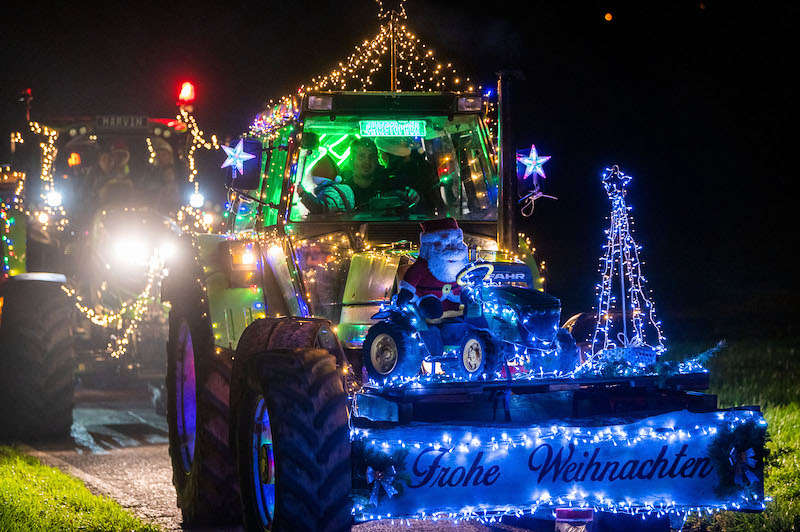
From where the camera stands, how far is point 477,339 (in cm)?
607

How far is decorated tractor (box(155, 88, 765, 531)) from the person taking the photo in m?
5.25

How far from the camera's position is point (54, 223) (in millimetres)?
13797

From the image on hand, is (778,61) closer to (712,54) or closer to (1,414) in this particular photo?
(712,54)

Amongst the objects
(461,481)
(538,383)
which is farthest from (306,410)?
(538,383)

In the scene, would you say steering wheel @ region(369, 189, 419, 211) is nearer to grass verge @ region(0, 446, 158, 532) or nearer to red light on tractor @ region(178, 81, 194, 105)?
grass verge @ region(0, 446, 158, 532)

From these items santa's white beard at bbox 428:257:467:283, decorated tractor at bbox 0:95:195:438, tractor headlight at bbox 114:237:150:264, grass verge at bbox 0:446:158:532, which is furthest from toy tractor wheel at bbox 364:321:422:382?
tractor headlight at bbox 114:237:150:264

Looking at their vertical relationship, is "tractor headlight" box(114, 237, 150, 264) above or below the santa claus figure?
above

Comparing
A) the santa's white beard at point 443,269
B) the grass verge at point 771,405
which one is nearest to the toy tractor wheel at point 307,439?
the santa's white beard at point 443,269

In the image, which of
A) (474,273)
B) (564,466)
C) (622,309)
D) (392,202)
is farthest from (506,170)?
(564,466)

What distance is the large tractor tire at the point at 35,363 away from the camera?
454 inches

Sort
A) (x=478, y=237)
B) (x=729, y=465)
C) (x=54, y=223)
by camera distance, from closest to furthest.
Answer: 1. (x=729, y=465)
2. (x=478, y=237)
3. (x=54, y=223)

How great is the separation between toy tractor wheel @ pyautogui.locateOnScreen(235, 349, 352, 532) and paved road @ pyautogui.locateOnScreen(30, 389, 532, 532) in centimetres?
240

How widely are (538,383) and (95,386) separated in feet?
35.5

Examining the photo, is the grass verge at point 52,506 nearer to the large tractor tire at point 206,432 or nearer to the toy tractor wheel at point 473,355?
the large tractor tire at point 206,432
